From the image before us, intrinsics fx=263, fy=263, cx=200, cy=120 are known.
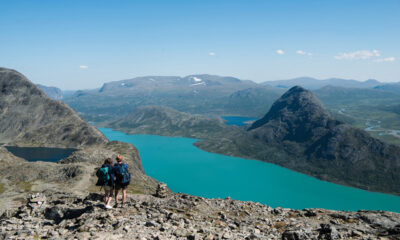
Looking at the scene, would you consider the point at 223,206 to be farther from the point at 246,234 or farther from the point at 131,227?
the point at 131,227

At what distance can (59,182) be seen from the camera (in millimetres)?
118000

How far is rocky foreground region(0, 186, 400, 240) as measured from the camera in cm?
2172

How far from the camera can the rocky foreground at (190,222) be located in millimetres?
21719

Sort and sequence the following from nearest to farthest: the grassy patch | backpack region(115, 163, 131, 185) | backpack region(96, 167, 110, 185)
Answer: backpack region(96, 167, 110, 185)
backpack region(115, 163, 131, 185)
the grassy patch

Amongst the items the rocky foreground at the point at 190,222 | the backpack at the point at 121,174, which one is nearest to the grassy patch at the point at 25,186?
the rocky foreground at the point at 190,222

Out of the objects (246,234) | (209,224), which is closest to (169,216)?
(209,224)

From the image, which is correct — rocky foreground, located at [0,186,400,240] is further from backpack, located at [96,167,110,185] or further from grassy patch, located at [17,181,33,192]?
grassy patch, located at [17,181,33,192]

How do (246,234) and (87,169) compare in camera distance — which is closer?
(246,234)

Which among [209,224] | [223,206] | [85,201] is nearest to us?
[209,224]

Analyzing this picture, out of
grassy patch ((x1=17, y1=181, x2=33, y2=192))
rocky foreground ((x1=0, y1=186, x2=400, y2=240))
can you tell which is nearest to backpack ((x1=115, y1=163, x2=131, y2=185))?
rocky foreground ((x1=0, y1=186, x2=400, y2=240))

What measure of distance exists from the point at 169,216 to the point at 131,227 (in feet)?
16.6

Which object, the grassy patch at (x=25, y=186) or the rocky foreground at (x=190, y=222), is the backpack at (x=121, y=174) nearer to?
the rocky foreground at (x=190, y=222)

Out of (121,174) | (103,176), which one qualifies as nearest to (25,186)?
(103,176)

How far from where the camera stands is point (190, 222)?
25453mm
